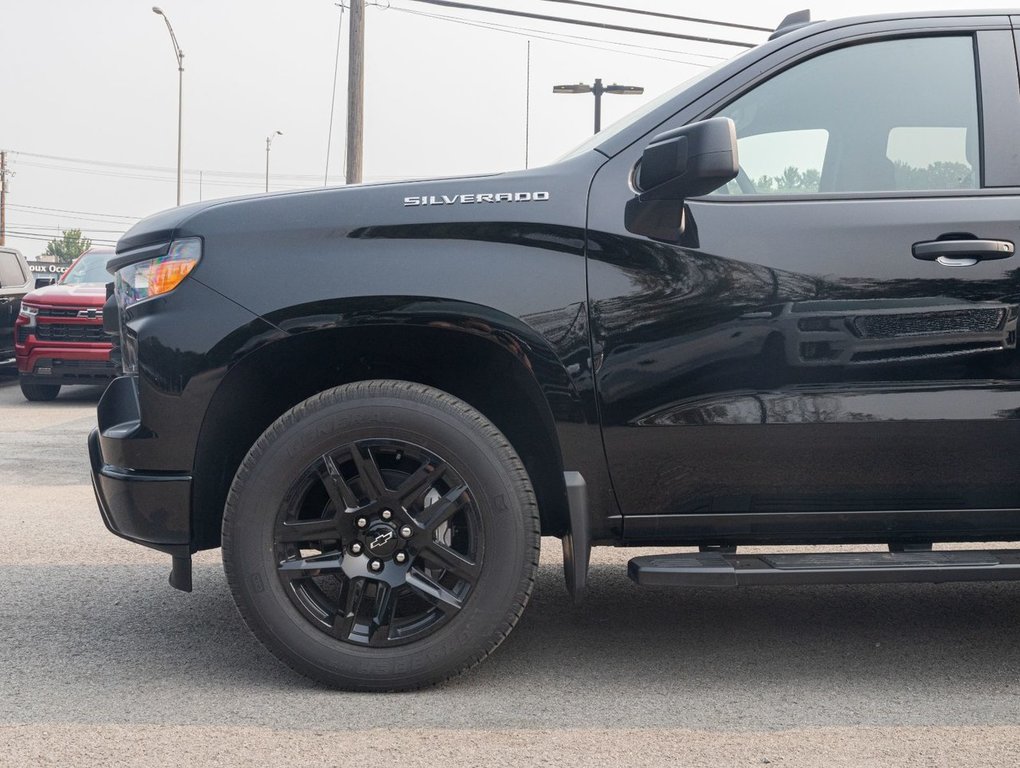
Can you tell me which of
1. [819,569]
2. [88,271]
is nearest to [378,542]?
[819,569]

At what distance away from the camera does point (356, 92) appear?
17.8 metres

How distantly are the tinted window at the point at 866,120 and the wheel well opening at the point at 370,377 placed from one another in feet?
3.05

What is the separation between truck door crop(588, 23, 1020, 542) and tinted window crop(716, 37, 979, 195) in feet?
0.23

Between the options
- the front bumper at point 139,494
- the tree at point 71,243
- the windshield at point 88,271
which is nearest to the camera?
the front bumper at point 139,494

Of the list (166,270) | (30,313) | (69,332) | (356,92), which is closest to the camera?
(166,270)

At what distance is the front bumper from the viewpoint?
10.9 feet

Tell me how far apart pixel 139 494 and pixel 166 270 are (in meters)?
0.65

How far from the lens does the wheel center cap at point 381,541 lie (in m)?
3.27

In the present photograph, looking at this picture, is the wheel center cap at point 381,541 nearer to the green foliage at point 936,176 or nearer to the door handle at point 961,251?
Result: the door handle at point 961,251

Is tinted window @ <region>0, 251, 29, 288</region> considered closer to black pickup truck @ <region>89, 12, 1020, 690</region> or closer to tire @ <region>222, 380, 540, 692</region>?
black pickup truck @ <region>89, 12, 1020, 690</region>

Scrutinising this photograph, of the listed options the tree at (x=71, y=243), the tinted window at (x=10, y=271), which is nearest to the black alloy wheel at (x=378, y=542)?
the tinted window at (x=10, y=271)

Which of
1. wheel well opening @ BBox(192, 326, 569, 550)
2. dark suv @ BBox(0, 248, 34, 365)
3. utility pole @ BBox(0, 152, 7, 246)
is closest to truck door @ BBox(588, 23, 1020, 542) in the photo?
wheel well opening @ BBox(192, 326, 569, 550)

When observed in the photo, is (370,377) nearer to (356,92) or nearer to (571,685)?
(571,685)

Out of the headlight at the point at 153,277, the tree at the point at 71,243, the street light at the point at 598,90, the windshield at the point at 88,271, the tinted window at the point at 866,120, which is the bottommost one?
the headlight at the point at 153,277
